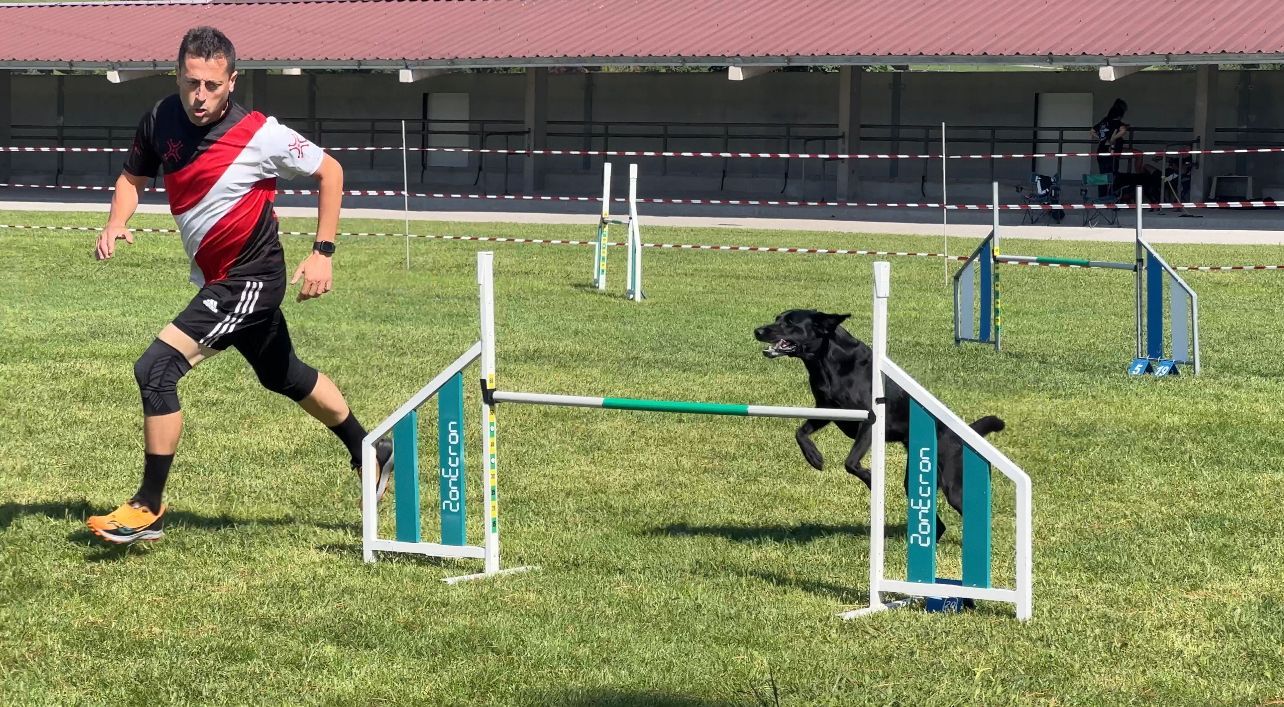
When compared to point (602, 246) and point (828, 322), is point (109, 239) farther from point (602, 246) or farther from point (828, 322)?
point (602, 246)

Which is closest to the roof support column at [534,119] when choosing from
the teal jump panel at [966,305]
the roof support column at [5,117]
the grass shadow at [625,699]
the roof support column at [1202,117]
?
the roof support column at [1202,117]

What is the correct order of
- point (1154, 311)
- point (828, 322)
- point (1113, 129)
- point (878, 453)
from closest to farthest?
1. point (878, 453)
2. point (828, 322)
3. point (1154, 311)
4. point (1113, 129)

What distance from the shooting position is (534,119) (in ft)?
100

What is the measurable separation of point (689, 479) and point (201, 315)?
8.85 feet

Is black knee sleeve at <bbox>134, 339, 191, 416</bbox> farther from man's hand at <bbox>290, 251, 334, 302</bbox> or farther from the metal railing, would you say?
the metal railing

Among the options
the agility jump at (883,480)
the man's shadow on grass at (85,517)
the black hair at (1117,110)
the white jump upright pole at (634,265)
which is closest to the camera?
the agility jump at (883,480)

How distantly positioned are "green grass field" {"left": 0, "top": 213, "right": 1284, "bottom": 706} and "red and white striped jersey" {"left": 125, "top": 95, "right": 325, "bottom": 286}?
3.66ft

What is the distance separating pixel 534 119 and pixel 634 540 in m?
24.8

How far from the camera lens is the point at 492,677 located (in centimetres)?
459

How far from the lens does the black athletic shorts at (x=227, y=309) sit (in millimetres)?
5848

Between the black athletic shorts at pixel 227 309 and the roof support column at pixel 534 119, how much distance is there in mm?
23921

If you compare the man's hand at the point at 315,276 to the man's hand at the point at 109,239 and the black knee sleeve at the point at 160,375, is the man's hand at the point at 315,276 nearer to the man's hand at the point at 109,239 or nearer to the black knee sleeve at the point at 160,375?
the black knee sleeve at the point at 160,375

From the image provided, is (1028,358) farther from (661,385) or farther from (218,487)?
(218,487)

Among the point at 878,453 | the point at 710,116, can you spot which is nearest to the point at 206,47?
the point at 878,453
